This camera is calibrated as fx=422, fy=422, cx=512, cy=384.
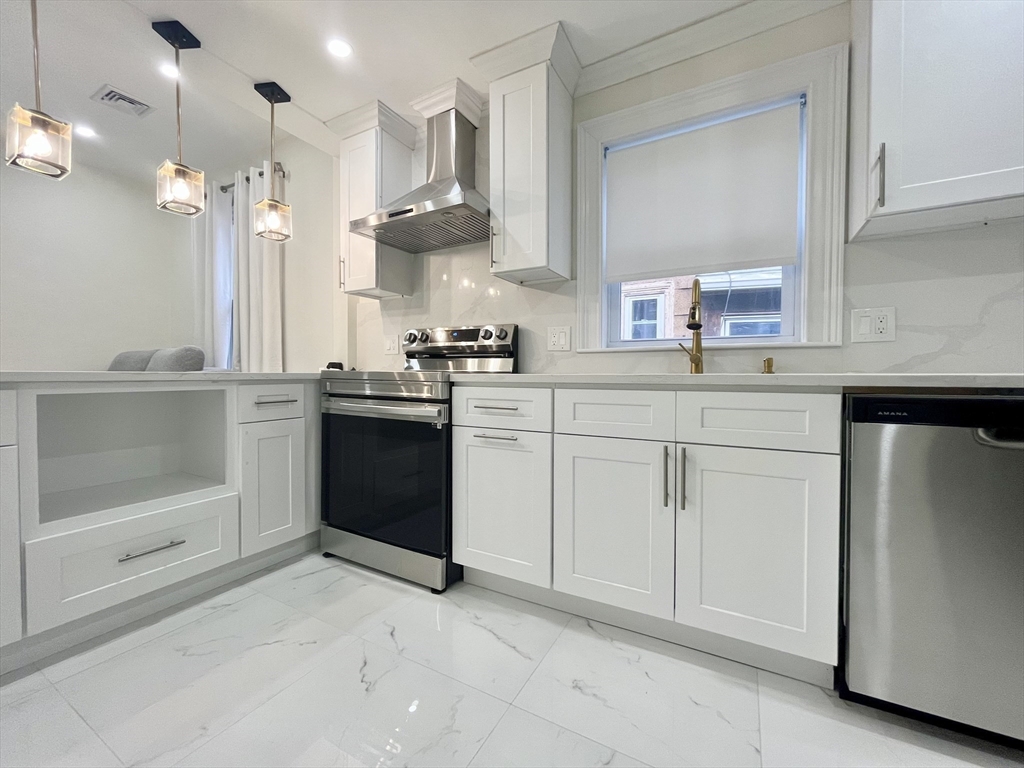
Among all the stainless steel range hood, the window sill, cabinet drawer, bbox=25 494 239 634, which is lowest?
cabinet drawer, bbox=25 494 239 634

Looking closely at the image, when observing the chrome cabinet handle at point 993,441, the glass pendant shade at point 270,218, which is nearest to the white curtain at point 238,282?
the glass pendant shade at point 270,218

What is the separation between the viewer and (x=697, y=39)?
1795 millimetres

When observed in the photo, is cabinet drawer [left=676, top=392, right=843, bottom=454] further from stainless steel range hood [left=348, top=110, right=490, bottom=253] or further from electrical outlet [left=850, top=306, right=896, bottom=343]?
stainless steel range hood [left=348, top=110, right=490, bottom=253]

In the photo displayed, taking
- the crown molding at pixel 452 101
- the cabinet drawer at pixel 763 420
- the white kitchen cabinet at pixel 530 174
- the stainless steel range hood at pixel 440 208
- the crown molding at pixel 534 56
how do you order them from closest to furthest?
1. the cabinet drawer at pixel 763 420
2. the crown molding at pixel 534 56
3. the white kitchen cabinet at pixel 530 174
4. the stainless steel range hood at pixel 440 208
5. the crown molding at pixel 452 101

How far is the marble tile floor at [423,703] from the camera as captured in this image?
104 cm

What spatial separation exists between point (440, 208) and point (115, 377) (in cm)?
139

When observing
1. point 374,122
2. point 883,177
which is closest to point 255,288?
point 374,122

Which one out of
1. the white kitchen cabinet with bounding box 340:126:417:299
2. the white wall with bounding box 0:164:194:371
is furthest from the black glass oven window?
the white wall with bounding box 0:164:194:371

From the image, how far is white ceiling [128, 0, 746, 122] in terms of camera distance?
1.70m

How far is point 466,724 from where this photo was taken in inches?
44.6

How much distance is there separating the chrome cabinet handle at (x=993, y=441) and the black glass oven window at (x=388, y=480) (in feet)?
5.29

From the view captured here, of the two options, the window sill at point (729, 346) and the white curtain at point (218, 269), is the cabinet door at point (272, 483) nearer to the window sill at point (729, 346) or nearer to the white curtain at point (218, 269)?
the window sill at point (729, 346)

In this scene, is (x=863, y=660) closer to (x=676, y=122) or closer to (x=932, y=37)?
(x=932, y=37)

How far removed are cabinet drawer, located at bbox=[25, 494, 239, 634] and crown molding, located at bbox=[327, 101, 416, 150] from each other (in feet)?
6.91
